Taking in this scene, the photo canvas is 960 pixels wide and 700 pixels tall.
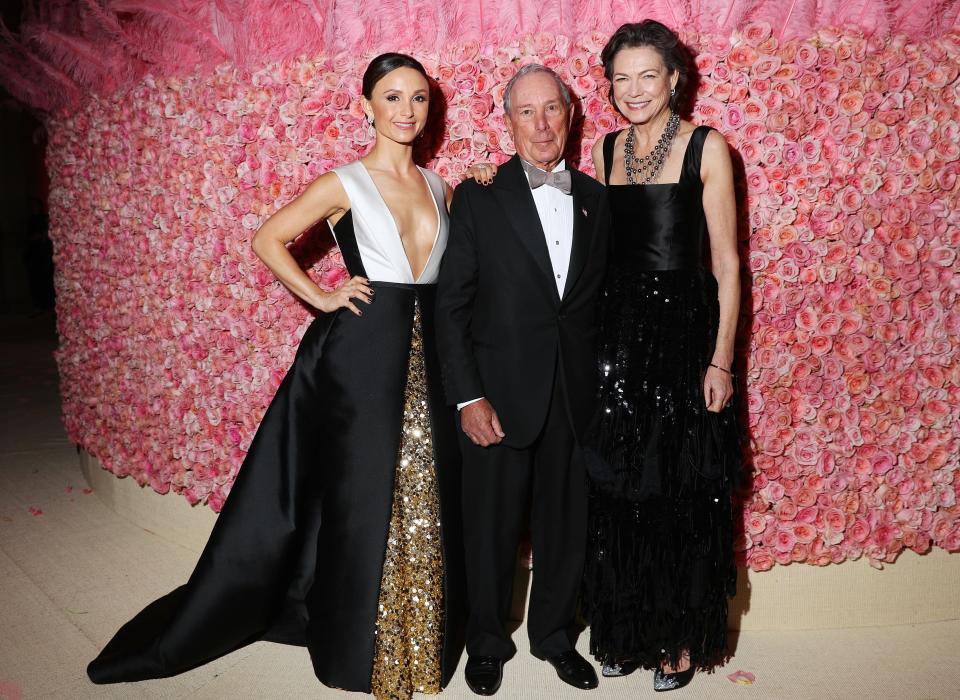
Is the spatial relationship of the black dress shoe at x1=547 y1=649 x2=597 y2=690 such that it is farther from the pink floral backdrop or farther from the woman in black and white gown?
the pink floral backdrop

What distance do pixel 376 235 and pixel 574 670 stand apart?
4.99ft

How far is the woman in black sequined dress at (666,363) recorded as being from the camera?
2.20 m

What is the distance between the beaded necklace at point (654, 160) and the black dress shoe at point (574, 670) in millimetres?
1530

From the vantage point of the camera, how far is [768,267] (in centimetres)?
264

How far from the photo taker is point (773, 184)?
259 cm

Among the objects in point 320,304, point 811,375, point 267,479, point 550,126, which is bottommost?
point 267,479

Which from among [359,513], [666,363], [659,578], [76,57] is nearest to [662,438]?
[666,363]

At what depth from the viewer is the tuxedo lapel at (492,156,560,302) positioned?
89.0 inches

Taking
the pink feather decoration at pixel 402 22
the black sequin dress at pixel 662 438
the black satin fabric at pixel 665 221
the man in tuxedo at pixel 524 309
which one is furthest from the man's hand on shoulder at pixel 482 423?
the pink feather decoration at pixel 402 22

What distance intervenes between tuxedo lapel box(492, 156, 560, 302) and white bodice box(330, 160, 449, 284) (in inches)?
9.6

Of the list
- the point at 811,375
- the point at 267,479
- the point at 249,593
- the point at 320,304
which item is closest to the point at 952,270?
the point at 811,375

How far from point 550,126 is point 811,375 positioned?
4.24 feet

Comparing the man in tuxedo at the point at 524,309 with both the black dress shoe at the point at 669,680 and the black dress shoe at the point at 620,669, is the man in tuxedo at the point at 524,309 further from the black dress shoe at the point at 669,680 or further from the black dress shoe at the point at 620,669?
the black dress shoe at the point at 669,680

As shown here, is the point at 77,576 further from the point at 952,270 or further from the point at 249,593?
the point at 952,270
